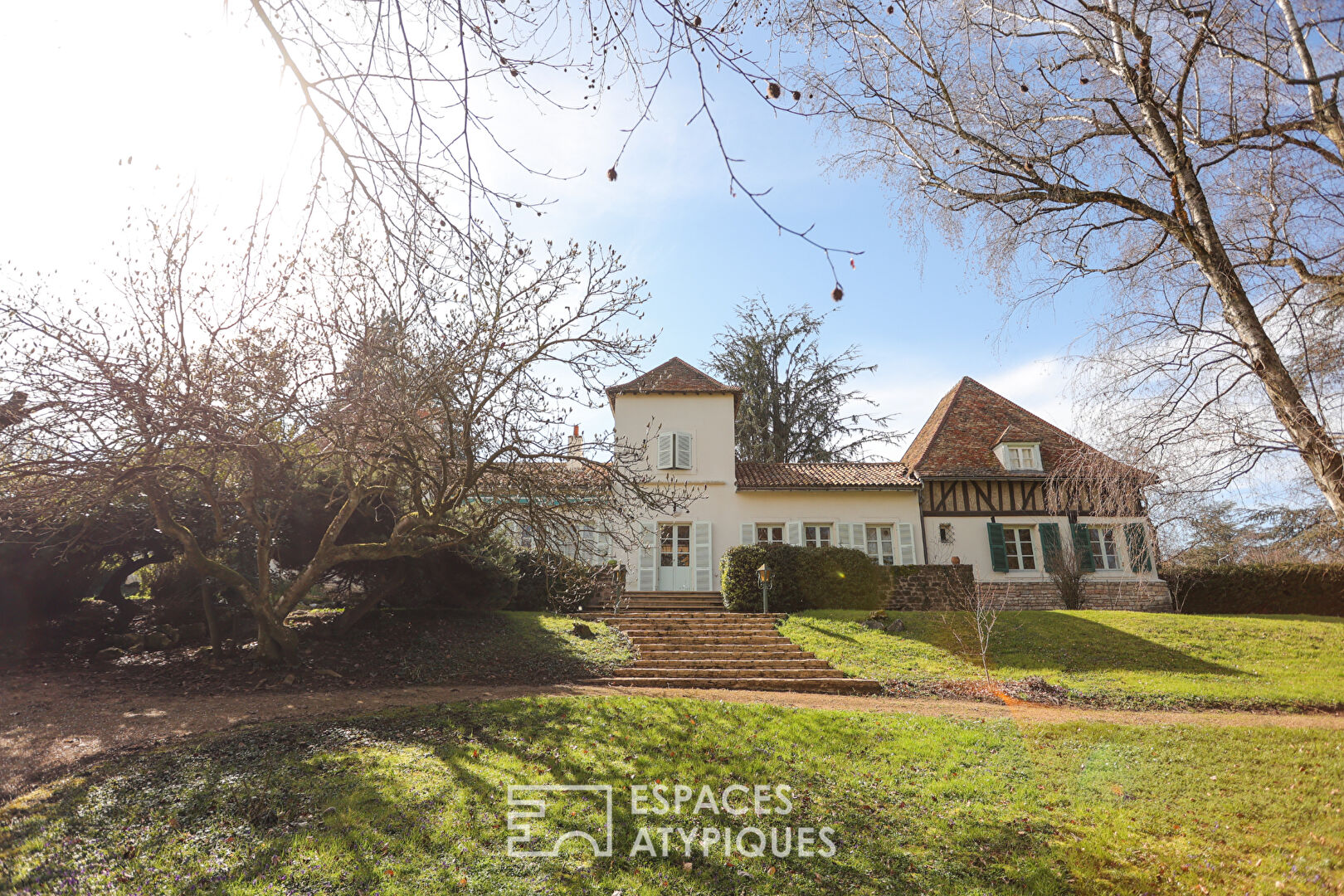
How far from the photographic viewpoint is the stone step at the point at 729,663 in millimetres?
11094

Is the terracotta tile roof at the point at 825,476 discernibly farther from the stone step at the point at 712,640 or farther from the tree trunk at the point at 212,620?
the tree trunk at the point at 212,620

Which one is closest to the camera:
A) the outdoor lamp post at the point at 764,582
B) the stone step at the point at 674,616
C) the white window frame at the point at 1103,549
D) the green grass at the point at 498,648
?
the green grass at the point at 498,648

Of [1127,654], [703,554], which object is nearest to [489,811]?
[1127,654]

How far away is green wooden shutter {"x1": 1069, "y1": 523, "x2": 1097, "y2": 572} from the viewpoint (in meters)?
17.2

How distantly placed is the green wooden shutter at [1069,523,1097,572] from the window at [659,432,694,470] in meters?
10.1

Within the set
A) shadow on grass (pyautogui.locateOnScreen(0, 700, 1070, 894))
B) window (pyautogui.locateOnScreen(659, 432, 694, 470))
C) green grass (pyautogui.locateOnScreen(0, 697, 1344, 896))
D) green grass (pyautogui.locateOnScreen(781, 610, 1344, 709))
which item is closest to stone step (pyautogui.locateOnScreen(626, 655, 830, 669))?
green grass (pyautogui.locateOnScreen(781, 610, 1344, 709))

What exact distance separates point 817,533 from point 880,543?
1.68 meters

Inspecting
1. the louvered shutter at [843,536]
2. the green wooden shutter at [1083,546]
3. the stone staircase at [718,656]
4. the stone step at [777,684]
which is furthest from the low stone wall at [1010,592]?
the stone step at [777,684]

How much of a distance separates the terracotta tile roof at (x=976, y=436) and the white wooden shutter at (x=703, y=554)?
5.95m

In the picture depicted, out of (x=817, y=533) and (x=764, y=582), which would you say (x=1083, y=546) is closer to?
(x=817, y=533)

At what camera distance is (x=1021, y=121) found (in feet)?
17.6

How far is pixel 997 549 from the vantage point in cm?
1759

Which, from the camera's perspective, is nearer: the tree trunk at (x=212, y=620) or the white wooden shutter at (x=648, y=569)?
the tree trunk at (x=212, y=620)

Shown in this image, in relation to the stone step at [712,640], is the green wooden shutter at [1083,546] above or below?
above
